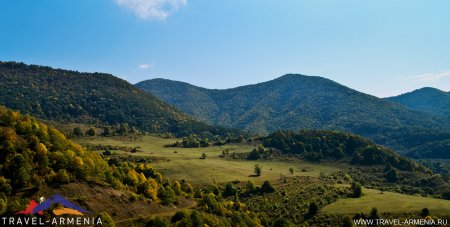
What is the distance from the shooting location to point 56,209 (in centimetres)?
7512

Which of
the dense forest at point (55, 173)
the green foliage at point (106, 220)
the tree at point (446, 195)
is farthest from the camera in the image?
the tree at point (446, 195)

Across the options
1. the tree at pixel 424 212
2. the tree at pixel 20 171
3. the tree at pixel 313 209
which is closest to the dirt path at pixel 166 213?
the tree at pixel 20 171

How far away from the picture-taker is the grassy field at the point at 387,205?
120 metres

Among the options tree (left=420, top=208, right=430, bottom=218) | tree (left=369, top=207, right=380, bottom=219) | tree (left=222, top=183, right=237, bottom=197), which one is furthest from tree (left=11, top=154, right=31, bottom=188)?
tree (left=420, top=208, right=430, bottom=218)

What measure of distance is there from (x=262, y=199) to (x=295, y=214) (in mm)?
22043

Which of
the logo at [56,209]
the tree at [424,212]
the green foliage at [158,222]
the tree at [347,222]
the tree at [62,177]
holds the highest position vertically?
the tree at [62,177]

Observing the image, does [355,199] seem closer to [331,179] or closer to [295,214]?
[295,214]

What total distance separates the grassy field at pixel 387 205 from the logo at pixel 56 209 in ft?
272

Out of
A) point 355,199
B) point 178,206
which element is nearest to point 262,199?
point 355,199

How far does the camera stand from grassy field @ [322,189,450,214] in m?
120

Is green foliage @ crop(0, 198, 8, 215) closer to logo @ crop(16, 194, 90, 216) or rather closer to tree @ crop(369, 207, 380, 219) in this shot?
logo @ crop(16, 194, 90, 216)

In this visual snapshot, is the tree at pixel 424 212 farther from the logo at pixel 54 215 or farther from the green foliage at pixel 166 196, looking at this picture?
the logo at pixel 54 215

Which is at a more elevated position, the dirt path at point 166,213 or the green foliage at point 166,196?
the green foliage at point 166,196

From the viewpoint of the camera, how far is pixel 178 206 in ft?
354
